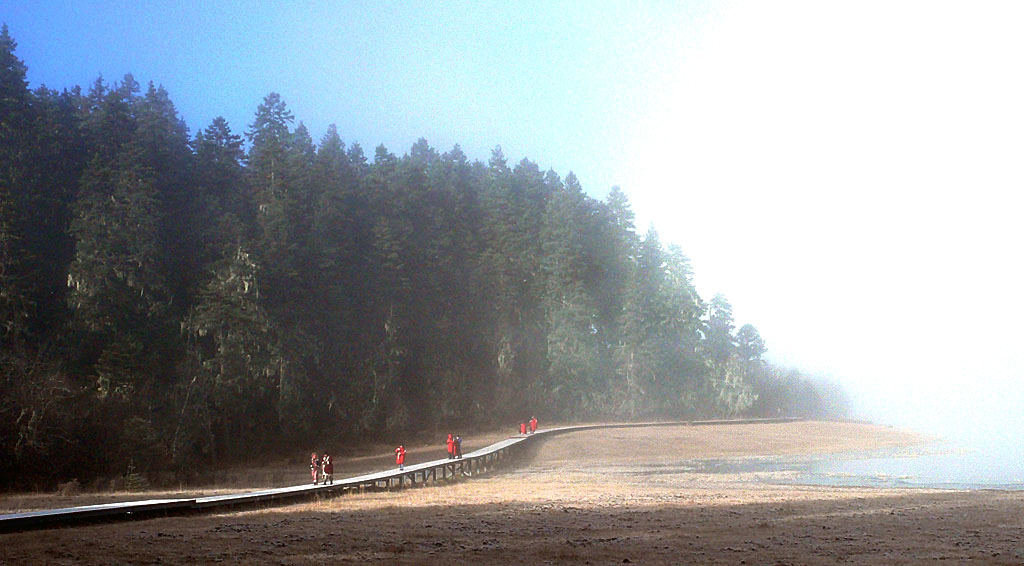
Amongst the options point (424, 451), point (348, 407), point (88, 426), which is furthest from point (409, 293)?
point (88, 426)

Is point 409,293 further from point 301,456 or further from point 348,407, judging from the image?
point 301,456

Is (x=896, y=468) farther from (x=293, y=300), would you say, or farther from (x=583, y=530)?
(x=293, y=300)

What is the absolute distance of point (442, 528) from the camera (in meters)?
20.3

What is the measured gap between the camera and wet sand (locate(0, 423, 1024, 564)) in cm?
1627

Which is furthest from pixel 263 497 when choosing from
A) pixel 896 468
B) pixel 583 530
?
pixel 896 468

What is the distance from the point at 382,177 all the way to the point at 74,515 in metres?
66.8

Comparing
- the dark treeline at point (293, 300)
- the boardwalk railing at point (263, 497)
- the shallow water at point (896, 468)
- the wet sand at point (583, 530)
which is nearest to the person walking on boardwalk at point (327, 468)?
the boardwalk railing at point (263, 497)

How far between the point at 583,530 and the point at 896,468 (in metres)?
29.5

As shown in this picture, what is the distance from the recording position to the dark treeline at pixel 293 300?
49469 mm

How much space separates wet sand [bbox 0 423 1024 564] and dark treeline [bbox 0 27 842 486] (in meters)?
25.4

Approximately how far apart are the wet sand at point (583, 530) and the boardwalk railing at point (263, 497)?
63 cm

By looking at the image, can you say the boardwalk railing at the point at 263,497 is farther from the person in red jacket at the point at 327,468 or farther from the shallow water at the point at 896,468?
the shallow water at the point at 896,468

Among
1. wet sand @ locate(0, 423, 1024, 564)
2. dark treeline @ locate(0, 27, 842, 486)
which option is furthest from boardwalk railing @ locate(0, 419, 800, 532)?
dark treeline @ locate(0, 27, 842, 486)

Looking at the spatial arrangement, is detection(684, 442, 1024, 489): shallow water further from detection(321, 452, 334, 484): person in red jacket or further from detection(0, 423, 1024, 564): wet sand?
detection(321, 452, 334, 484): person in red jacket
